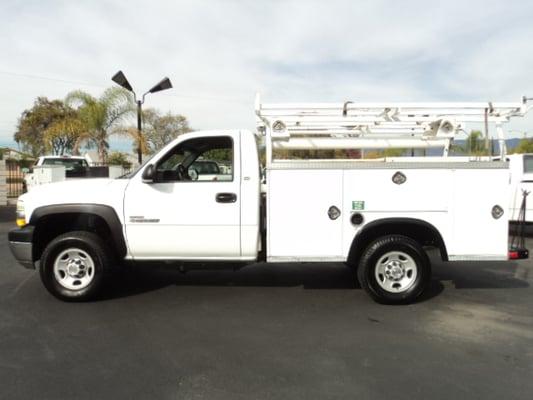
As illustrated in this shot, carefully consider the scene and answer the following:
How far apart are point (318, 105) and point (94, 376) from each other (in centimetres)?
358

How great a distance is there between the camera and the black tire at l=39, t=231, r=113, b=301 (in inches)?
219

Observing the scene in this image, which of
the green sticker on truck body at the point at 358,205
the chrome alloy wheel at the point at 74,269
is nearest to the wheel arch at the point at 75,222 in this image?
the chrome alloy wheel at the point at 74,269

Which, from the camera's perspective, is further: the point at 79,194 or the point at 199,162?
the point at 199,162

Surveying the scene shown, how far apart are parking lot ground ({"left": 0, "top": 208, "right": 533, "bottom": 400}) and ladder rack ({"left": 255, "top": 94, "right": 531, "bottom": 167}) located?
1816 millimetres

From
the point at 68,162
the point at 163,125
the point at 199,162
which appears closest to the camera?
the point at 199,162

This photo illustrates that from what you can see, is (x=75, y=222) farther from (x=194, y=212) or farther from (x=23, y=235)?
(x=194, y=212)

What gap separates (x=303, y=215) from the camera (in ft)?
18.1

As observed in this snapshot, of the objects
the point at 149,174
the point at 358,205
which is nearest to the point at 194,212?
the point at 149,174

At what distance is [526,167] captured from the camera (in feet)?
33.5

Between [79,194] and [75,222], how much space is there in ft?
1.53

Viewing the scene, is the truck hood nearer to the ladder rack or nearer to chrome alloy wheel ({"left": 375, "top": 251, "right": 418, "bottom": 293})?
the ladder rack

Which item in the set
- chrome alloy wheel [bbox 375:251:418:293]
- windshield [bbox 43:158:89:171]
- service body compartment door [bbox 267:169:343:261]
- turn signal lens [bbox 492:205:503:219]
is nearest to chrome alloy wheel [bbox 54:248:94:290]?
service body compartment door [bbox 267:169:343:261]

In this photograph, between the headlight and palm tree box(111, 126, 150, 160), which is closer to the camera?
the headlight

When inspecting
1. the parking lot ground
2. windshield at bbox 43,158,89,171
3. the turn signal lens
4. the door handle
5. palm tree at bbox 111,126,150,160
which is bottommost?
the parking lot ground
